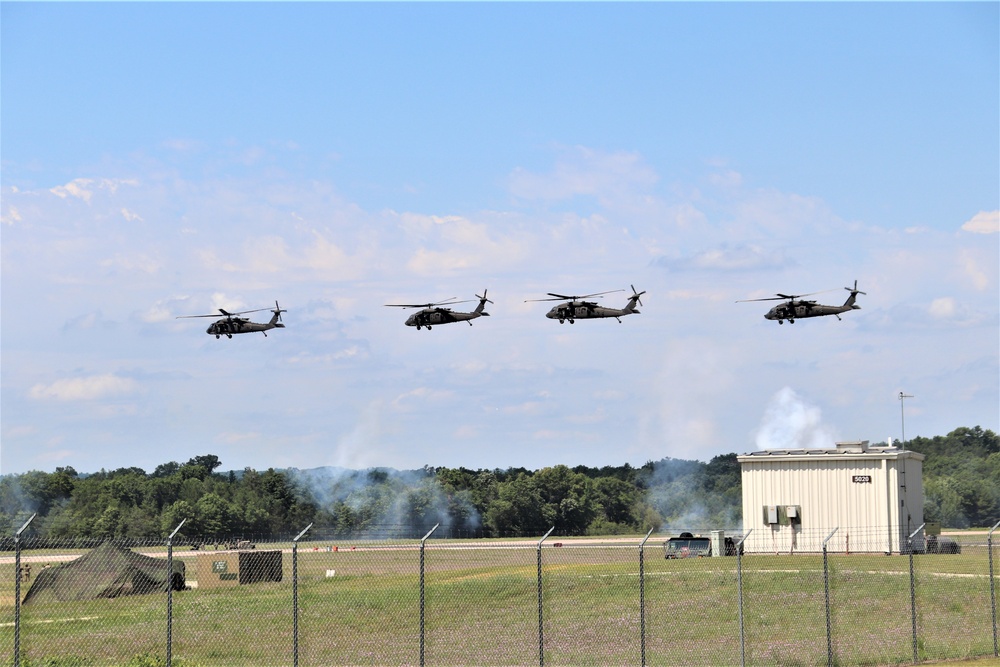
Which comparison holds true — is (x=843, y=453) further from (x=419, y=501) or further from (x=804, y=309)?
(x=419, y=501)

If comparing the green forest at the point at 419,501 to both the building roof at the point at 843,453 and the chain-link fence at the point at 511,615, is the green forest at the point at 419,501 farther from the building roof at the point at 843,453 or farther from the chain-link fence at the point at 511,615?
the chain-link fence at the point at 511,615

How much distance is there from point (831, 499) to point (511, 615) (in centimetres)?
2573

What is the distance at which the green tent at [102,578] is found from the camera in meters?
35.8

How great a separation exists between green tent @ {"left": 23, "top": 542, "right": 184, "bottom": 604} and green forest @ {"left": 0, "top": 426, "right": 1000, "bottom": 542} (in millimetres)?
52494

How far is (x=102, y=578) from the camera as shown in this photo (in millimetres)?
37938

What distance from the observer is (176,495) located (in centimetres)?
11244

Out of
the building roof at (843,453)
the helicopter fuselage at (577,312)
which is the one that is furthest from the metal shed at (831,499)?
the helicopter fuselage at (577,312)

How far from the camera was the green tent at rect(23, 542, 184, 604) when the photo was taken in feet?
118

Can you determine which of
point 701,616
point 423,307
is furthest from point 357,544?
point 701,616

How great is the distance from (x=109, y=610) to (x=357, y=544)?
41562 mm

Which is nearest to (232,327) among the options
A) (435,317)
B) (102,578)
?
(435,317)

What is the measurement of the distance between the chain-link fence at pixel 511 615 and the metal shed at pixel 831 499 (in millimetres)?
7985

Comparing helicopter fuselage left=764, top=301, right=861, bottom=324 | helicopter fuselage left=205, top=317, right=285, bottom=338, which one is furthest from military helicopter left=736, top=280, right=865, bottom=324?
helicopter fuselage left=205, top=317, right=285, bottom=338

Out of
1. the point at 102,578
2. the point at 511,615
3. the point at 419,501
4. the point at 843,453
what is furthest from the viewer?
the point at 419,501
